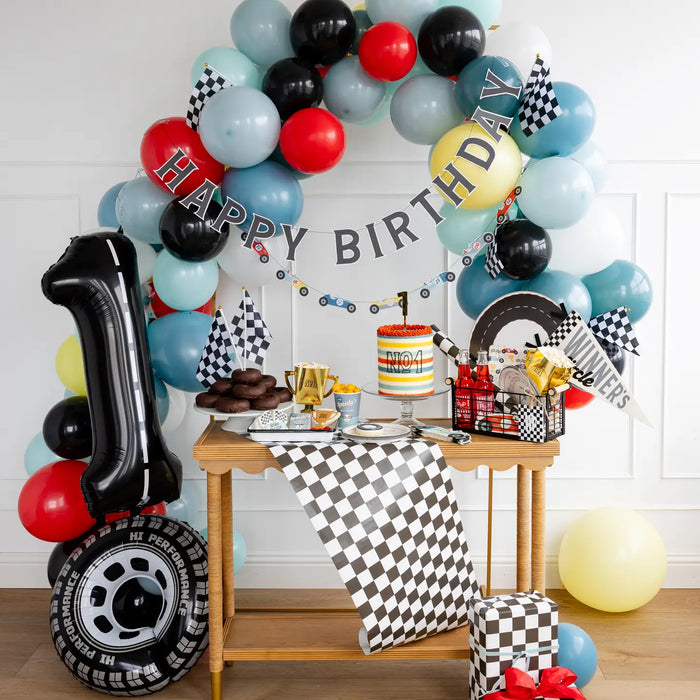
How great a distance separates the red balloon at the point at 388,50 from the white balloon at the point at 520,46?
243mm

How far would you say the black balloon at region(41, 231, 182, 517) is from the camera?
6.77 ft

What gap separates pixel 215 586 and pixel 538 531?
0.88 meters

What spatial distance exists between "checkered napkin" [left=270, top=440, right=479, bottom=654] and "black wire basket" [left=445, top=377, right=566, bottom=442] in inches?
6.9

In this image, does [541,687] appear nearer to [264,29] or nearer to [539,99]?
[539,99]

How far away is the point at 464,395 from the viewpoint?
205 cm

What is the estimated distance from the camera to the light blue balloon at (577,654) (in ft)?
6.50

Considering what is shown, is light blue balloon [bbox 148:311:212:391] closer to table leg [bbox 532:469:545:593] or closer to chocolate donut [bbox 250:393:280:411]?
chocolate donut [bbox 250:393:280:411]

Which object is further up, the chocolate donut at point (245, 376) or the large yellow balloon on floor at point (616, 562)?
the chocolate donut at point (245, 376)

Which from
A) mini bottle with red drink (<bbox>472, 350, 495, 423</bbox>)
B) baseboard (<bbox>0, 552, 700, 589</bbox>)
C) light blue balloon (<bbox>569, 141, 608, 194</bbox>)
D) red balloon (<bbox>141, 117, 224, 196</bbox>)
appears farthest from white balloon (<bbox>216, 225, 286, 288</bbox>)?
baseboard (<bbox>0, 552, 700, 589</bbox>)

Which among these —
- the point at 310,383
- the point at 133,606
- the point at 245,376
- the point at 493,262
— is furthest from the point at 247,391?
the point at 493,262

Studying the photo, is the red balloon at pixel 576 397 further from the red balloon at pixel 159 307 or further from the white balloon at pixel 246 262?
the red balloon at pixel 159 307

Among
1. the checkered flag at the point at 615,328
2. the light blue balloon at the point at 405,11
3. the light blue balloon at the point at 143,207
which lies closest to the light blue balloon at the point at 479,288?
the checkered flag at the point at 615,328

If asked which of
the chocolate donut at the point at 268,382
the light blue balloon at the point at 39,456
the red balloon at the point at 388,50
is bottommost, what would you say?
the light blue balloon at the point at 39,456

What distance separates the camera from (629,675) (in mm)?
2135
